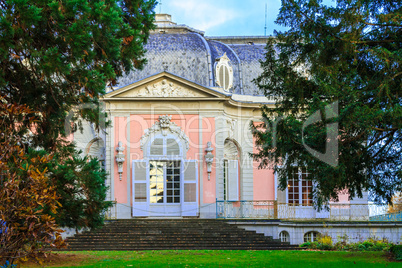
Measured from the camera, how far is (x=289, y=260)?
1523cm

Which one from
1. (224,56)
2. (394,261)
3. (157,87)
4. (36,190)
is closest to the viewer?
(36,190)

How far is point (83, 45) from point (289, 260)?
7072mm

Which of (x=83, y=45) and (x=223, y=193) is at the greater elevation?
(x=83, y=45)

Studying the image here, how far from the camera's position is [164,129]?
24891 millimetres

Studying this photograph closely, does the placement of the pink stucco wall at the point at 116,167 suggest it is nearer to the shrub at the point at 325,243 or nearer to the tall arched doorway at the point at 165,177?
the tall arched doorway at the point at 165,177

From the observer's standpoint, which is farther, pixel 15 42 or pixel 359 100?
pixel 359 100

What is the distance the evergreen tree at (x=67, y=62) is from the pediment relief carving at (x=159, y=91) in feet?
29.3

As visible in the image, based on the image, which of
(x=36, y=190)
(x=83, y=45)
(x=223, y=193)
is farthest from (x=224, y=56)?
(x=36, y=190)

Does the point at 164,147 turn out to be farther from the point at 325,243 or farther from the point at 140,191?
the point at 325,243

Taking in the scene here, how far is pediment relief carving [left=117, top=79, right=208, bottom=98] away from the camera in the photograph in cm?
2453

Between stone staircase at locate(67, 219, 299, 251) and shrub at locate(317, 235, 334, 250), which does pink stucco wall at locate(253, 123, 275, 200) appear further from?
shrub at locate(317, 235, 334, 250)

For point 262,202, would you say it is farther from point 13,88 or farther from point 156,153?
point 13,88

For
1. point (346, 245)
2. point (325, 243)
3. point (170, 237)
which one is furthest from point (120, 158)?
point (346, 245)

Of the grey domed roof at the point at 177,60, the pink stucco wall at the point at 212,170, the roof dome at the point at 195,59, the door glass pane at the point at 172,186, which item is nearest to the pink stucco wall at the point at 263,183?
the pink stucco wall at the point at 212,170
